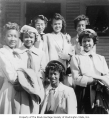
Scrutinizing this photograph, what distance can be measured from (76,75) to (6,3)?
1610 mm

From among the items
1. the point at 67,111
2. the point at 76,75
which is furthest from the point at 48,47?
the point at 67,111

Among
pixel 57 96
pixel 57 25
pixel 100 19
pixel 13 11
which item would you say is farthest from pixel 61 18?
pixel 57 96

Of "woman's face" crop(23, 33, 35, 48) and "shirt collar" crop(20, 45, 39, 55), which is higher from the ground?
"woman's face" crop(23, 33, 35, 48)

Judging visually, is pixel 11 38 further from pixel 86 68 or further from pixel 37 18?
pixel 86 68

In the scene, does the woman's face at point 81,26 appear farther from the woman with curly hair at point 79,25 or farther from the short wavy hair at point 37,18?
the short wavy hair at point 37,18

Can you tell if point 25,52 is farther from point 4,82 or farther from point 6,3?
point 6,3

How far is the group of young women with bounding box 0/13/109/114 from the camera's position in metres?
3.70

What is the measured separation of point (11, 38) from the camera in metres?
3.91

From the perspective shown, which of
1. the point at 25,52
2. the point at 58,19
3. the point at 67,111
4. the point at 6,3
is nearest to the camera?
the point at 67,111

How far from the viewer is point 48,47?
4309 mm

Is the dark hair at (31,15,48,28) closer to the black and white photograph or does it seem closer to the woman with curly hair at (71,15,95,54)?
the black and white photograph

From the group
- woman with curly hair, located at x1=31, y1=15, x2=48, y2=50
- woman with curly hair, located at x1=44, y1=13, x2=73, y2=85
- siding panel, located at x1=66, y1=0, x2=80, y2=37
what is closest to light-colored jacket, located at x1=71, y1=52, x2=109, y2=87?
woman with curly hair, located at x1=44, y1=13, x2=73, y2=85

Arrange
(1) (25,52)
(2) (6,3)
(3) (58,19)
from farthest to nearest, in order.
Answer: (2) (6,3)
(3) (58,19)
(1) (25,52)

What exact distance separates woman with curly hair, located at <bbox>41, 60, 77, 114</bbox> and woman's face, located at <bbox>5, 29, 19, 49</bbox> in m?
0.49
